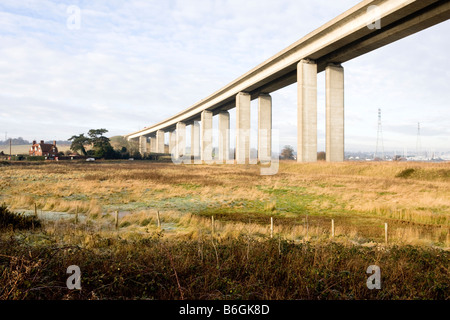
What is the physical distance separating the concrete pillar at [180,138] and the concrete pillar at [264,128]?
55.0m

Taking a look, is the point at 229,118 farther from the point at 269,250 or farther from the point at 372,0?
the point at 269,250

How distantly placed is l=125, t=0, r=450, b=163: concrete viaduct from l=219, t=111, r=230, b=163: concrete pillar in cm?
1038

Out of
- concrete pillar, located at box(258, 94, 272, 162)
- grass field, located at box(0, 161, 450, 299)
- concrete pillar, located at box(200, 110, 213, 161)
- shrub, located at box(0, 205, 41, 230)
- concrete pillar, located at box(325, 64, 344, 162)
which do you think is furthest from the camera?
concrete pillar, located at box(200, 110, 213, 161)

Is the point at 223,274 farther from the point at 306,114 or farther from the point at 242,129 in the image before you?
the point at 242,129

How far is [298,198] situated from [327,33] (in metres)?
26.2

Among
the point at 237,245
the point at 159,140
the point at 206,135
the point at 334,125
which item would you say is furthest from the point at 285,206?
the point at 159,140

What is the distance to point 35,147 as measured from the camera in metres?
106

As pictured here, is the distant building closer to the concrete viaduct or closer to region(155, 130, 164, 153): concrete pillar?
region(155, 130, 164, 153): concrete pillar

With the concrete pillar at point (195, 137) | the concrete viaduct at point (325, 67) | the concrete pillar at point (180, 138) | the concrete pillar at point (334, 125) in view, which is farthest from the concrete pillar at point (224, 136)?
the concrete pillar at point (334, 125)

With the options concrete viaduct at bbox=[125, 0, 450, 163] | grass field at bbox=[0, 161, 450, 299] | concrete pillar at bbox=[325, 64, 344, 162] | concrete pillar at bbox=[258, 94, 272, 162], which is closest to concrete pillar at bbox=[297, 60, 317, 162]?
concrete viaduct at bbox=[125, 0, 450, 163]

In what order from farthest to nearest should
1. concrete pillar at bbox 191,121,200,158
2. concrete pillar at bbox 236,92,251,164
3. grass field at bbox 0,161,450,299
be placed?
concrete pillar at bbox 191,121,200,158 → concrete pillar at bbox 236,92,251,164 → grass field at bbox 0,161,450,299

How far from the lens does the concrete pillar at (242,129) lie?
64.2 metres

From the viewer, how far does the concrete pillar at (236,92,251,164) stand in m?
64.2
